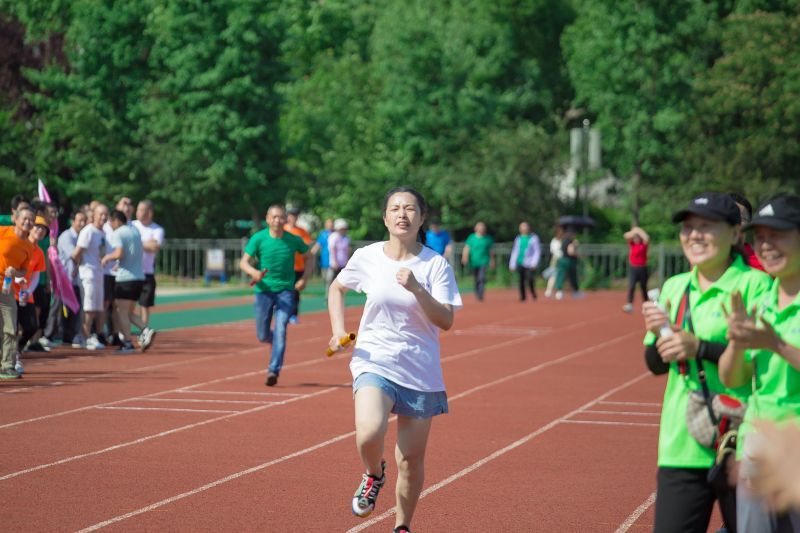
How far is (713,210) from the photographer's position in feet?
17.8

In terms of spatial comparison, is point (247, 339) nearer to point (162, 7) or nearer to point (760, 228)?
point (760, 228)

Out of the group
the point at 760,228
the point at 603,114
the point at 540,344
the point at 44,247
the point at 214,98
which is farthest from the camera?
the point at 603,114

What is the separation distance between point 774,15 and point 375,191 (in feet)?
53.0

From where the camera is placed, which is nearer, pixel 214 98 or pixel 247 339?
pixel 247 339

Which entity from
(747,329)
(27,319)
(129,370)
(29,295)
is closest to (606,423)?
(129,370)

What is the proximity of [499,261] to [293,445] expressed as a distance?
110 ft

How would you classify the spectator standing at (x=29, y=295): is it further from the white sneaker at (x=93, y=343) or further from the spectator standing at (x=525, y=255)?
the spectator standing at (x=525, y=255)

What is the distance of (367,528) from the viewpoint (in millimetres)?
8188

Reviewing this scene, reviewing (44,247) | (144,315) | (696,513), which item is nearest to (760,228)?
(696,513)

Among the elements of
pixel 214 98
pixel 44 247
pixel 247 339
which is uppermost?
pixel 214 98

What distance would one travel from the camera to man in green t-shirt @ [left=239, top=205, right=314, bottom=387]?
15.1 m

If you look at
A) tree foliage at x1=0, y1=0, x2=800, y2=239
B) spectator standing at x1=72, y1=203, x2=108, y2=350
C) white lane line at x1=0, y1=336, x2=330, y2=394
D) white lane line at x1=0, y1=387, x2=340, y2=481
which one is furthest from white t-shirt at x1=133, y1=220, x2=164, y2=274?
tree foliage at x1=0, y1=0, x2=800, y2=239

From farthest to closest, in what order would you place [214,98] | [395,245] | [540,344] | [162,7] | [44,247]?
[162,7], [214,98], [540,344], [44,247], [395,245]

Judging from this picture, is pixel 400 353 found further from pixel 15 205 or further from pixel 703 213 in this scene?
pixel 15 205
